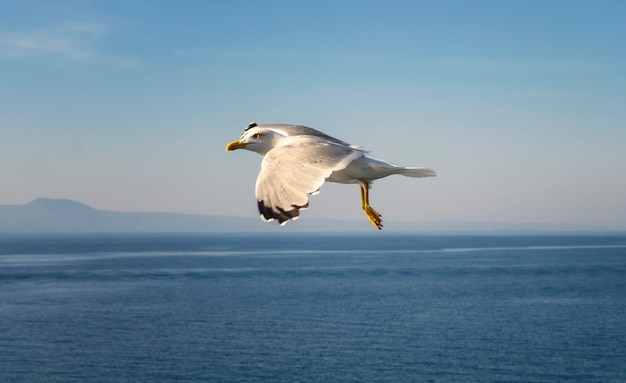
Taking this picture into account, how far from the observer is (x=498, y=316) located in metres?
143

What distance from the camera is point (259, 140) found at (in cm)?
501

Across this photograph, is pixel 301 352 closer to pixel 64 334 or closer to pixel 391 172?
pixel 64 334

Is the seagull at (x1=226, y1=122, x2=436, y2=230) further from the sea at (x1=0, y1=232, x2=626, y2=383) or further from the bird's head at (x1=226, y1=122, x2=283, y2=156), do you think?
the sea at (x1=0, y1=232, x2=626, y2=383)

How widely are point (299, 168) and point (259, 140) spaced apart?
130 cm

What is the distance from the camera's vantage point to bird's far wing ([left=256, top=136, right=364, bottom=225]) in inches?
137

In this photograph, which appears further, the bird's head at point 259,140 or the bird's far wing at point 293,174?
the bird's head at point 259,140

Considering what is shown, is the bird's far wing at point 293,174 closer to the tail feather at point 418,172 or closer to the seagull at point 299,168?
the seagull at point 299,168

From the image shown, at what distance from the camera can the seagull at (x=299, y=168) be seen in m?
3.53

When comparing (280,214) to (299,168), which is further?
(299,168)

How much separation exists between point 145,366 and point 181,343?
579 inches

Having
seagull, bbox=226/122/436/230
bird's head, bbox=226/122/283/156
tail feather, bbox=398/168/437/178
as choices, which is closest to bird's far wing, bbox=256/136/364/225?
seagull, bbox=226/122/436/230

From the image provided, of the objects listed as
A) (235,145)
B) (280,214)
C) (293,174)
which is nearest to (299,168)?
(293,174)

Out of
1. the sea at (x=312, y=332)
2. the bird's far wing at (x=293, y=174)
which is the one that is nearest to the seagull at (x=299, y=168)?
the bird's far wing at (x=293, y=174)

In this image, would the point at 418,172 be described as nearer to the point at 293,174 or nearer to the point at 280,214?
the point at 293,174
